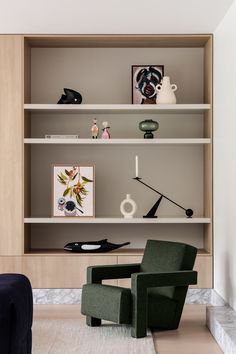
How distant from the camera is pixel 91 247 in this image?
6789mm

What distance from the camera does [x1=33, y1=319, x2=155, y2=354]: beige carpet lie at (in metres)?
4.94

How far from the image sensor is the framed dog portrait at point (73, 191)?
22.6 ft

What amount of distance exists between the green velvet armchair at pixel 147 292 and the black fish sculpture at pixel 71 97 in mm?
1704

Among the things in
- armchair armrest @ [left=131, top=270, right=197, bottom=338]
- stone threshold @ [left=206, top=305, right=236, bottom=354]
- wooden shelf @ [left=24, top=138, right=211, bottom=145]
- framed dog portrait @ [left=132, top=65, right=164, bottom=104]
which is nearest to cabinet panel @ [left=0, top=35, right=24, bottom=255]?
wooden shelf @ [left=24, top=138, right=211, bottom=145]

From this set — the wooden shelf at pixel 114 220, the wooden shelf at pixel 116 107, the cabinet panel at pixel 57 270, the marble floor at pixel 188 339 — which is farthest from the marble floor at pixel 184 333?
the wooden shelf at pixel 116 107

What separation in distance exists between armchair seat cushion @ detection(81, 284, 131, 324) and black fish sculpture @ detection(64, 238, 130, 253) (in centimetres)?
108

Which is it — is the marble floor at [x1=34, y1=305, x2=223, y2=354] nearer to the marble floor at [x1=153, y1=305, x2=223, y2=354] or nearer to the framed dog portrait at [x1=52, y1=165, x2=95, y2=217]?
the marble floor at [x1=153, y1=305, x2=223, y2=354]

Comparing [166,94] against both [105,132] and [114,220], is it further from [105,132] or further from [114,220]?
[114,220]

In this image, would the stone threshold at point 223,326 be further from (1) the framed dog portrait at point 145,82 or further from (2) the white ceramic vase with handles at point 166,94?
(1) the framed dog portrait at point 145,82

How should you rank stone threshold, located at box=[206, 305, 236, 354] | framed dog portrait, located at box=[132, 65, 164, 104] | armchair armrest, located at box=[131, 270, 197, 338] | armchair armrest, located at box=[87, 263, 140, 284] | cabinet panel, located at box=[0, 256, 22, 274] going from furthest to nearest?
framed dog portrait, located at box=[132, 65, 164, 104] → cabinet panel, located at box=[0, 256, 22, 274] → armchair armrest, located at box=[87, 263, 140, 284] → armchair armrest, located at box=[131, 270, 197, 338] → stone threshold, located at box=[206, 305, 236, 354]

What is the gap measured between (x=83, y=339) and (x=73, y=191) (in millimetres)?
1951

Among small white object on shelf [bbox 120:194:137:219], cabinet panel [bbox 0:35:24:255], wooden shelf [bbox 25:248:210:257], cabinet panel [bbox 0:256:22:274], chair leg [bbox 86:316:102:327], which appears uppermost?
cabinet panel [bbox 0:35:24:255]

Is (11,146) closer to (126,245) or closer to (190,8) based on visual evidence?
(126,245)

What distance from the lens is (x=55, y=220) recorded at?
678 centimetres
